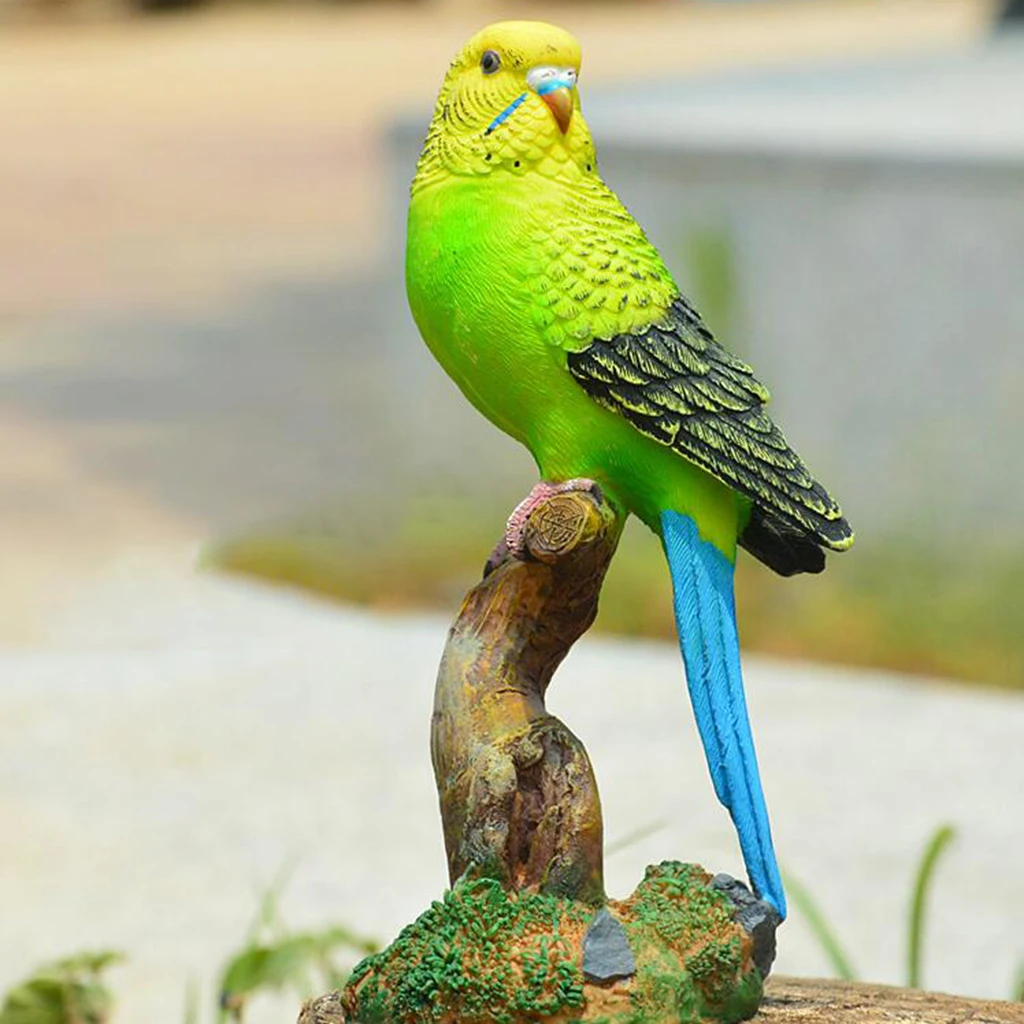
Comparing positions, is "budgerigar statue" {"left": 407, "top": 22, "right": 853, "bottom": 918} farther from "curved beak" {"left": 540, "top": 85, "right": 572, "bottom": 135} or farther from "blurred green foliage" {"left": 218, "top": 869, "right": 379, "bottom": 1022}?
"blurred green foliage" {"left": 218, "top": 869, "right": 379, "bottom": 1022}

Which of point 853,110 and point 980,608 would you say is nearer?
point 980,608

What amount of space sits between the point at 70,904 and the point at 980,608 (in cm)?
264

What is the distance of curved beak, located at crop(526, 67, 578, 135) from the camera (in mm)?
2094

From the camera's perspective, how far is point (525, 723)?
2.17 metres

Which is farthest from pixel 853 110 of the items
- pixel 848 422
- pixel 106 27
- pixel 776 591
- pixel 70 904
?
pixel 106 27

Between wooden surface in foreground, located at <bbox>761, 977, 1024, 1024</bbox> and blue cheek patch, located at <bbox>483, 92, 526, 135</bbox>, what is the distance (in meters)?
0.98

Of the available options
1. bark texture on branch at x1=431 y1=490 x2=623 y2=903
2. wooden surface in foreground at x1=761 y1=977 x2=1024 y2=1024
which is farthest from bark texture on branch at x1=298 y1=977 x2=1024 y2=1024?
bark texture on branch at x1=431 y1=490 x2=623 y2=903

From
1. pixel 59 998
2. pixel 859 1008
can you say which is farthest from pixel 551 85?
pixel 59 998

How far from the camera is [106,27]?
20.0m

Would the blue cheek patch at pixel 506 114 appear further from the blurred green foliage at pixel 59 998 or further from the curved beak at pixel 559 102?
the blurred green foliage at pixel 59 998

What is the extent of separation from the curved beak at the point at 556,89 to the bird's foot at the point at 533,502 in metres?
0.37

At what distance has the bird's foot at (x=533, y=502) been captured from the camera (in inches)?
82.0

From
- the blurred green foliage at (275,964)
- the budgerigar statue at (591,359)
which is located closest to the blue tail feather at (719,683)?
the budgerigar statue at (591,359)

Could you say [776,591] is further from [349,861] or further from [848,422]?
[349,861]
